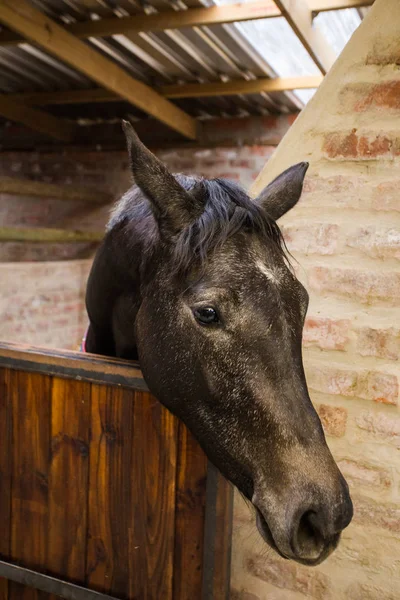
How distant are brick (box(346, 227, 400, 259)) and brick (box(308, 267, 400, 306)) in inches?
2.2

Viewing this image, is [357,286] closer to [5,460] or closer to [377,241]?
[377,241]

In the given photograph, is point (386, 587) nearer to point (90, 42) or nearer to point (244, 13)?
point (244, 13)

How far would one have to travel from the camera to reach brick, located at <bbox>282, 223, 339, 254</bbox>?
1615 mm

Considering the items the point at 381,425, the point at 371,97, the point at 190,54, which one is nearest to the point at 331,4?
the point at 190,54

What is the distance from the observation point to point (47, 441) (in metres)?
1.68

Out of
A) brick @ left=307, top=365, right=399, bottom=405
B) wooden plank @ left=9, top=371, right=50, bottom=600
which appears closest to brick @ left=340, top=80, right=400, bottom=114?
brick @ left=307, top=365, right=399, bottom=405

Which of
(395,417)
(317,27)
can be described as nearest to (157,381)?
(395,417)

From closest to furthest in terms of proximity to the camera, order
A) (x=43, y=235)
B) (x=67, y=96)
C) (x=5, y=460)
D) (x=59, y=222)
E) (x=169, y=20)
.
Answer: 1. (x=5, y=460)
2. (x=169, y=20)
3. (x=67, y=96)
4. (x=43, y=235)
5. (x=59, y=222)

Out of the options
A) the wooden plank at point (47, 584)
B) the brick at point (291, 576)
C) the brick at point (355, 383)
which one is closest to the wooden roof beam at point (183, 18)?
the brick at point (355, 383)

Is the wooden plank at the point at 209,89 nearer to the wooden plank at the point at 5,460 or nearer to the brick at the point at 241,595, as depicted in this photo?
the wooden plank at the point at 5,460

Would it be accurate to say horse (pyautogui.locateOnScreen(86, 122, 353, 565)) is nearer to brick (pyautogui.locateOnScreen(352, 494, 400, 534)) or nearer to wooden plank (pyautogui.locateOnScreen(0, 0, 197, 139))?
brick (pyautogui.locateOnScreen(352, 494, 400, 534))

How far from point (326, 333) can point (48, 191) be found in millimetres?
4107

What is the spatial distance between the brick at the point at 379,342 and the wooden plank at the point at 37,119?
4341mm

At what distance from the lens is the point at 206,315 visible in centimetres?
114
